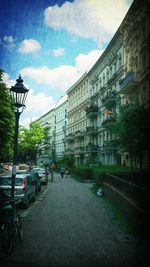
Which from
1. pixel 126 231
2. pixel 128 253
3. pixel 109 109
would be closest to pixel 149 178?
pixel 126 231

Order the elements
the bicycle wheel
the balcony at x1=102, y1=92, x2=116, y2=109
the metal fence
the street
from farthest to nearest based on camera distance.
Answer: the balcony at x1=102, y1=92, x2=116, y2=109
the metal fence
the bicycle wheel
the street

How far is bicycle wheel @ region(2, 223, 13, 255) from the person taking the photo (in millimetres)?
6021

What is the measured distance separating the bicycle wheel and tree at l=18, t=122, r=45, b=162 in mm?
68285

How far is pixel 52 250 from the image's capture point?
642 cm

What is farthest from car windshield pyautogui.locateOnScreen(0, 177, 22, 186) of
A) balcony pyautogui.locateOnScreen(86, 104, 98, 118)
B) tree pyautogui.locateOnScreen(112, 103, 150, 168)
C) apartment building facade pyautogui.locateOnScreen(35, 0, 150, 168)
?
balcony pyautogui.locateOnScreen(86, 104, 98, 118)

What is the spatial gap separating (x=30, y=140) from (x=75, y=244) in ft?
227

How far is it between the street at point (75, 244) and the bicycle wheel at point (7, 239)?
0.12 m

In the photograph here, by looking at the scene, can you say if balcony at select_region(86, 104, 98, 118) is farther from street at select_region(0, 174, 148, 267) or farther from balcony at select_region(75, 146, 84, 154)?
street at select_region(0, 174, 148, 267)

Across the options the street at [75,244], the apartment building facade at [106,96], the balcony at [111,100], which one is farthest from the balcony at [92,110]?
the street at [75,244]

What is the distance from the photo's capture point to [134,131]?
17.2m

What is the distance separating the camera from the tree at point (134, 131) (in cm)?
1693

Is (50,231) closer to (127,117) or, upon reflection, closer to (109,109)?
(127,117)

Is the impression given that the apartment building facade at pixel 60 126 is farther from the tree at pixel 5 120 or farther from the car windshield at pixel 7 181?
the car windshield at pixel 7 181

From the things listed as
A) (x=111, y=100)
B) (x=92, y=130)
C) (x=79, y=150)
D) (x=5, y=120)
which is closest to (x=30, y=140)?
(x=79, y=150)
